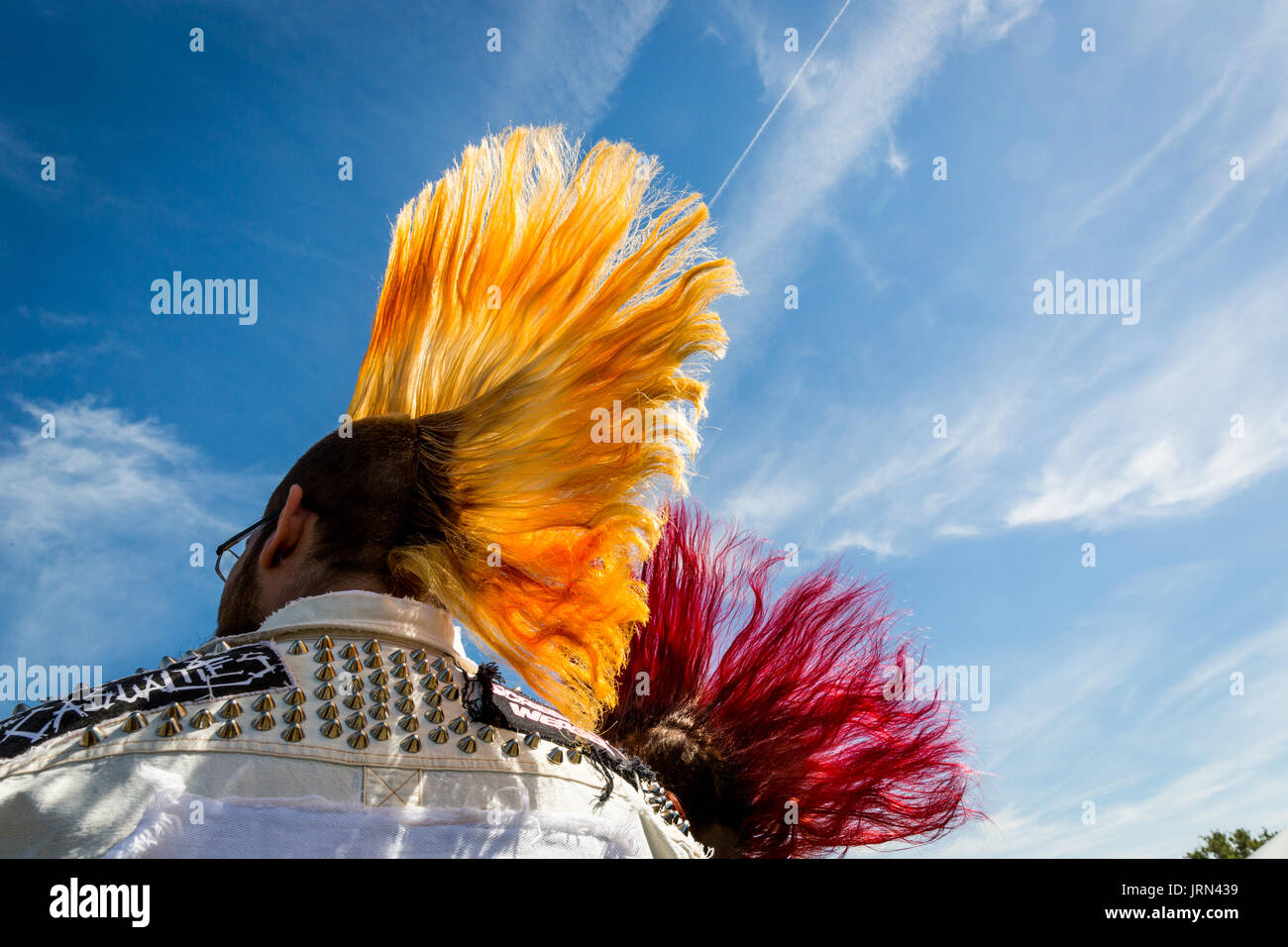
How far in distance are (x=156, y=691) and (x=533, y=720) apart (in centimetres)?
103

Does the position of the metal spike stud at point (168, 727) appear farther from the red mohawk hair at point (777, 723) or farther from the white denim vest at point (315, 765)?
the red mohawk hair at point (777, 723)

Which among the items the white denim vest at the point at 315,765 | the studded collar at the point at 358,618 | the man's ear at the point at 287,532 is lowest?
the white denim vest at the point at 315,765

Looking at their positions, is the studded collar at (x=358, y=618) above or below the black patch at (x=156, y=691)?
above

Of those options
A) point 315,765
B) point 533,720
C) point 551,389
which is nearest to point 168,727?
point 315,765

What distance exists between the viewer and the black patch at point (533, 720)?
271cm

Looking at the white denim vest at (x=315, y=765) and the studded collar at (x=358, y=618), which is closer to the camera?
the white denim vest at (x=315, y=765)

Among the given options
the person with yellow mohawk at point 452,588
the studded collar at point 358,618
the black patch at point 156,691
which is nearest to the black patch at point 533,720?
the person with yellow mohawk at point 452,588

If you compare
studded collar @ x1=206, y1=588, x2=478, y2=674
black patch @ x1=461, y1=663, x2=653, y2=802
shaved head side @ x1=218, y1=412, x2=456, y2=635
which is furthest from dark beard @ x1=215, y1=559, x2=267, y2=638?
black patch @ x1=461, y1=663, x2=653, y2=802

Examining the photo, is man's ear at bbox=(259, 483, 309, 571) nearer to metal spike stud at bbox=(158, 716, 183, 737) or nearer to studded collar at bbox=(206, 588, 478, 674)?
studded collar at bbox=(206, 588, 478, 674)

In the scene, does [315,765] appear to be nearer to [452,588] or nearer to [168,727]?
[168,727]

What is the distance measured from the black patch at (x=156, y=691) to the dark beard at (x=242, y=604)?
61cm

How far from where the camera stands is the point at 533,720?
2.82m
